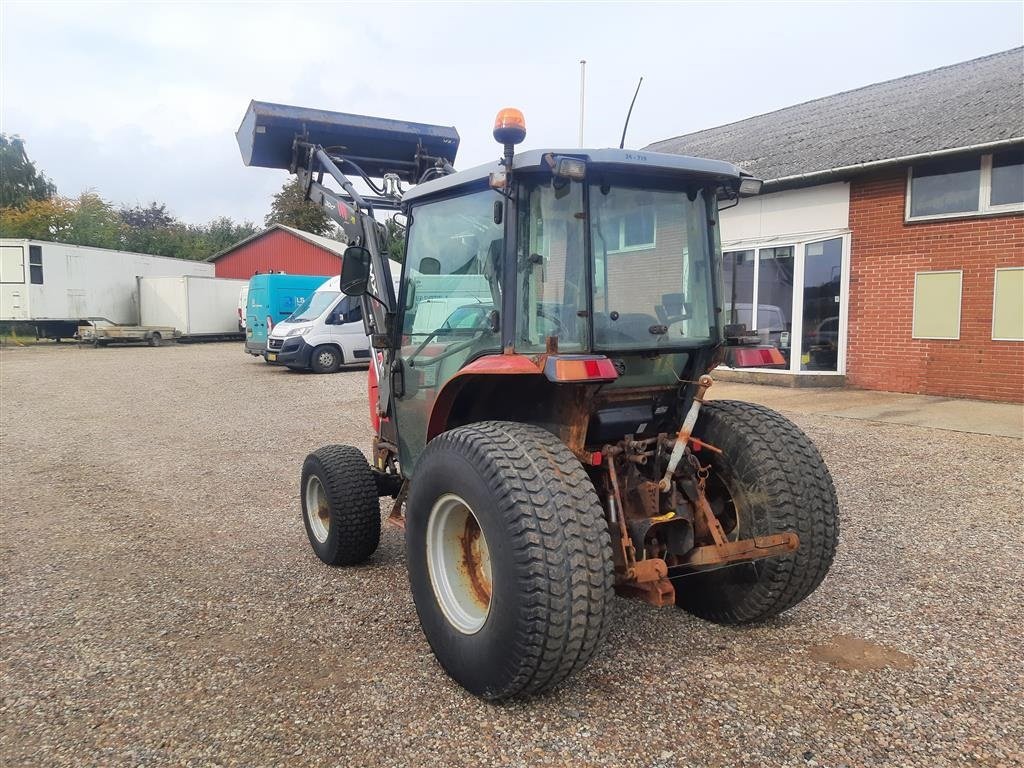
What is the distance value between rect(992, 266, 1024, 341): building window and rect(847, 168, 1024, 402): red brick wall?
0.08m

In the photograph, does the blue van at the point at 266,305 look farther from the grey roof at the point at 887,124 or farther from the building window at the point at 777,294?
the building window at the point at 777,294

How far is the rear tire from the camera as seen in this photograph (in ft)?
56.5

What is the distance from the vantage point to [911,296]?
10.8 metres

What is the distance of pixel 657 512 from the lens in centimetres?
331

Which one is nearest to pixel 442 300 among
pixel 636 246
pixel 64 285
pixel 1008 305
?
pixel 636 246

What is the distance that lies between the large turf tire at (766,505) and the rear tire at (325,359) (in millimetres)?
14736

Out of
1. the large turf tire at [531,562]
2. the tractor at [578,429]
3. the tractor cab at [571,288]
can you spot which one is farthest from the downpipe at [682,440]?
the large turf tire at [531,562]

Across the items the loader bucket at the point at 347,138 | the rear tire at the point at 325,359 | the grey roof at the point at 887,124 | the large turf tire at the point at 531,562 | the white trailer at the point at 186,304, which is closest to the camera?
the large turf tire at the point at 531,562

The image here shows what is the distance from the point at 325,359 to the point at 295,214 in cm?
3244

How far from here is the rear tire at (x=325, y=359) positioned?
1723 cm

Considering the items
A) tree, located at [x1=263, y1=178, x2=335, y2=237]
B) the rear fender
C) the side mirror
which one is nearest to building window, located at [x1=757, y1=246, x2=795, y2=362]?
the rear fender

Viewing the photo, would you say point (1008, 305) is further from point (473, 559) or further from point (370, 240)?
point (473, 559)

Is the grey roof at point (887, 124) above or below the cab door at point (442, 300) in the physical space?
above

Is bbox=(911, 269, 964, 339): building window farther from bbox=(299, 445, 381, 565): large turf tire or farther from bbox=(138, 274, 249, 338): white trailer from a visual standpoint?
bbox=(138, 274, 249, 338): white trailer
